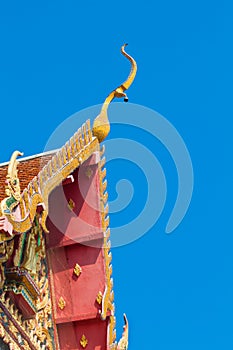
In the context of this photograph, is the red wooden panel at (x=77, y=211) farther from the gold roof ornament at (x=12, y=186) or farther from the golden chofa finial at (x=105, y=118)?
the gold roof ornament at (x=12, y=186)

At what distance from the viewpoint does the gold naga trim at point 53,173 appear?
30.3ft

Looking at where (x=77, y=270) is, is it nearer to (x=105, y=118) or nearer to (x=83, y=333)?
(x=83, y=333)

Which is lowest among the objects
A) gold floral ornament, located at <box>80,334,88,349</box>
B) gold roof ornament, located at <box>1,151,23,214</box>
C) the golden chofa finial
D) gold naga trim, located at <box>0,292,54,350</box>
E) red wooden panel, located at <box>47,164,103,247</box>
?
gold naga trim, located at <box>0,292,54,350</box>

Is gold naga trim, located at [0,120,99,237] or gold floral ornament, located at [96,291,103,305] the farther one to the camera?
gold floral ornament, located at [96,291,103,305]

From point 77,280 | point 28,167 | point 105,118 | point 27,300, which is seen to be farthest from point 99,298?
point 105,118

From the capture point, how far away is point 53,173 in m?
9.98

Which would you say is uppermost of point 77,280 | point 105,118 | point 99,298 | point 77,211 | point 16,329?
point 105,118

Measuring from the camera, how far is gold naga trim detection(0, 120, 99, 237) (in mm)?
9227

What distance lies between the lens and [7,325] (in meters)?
9.61

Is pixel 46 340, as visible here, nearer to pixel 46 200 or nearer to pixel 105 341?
pixel 105 341

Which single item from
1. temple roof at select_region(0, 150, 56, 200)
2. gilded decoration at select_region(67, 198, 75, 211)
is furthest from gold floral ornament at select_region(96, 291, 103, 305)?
temple roof at select_region(0, 150, 56, 200)

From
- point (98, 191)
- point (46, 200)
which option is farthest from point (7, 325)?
point (98, 191)

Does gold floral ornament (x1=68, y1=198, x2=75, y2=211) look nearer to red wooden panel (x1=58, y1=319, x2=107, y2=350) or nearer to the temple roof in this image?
the temple roof

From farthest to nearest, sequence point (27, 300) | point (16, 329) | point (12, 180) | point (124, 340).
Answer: point (124, 340) → point (27, 300) → point (16, 329) → point (12, 180)
